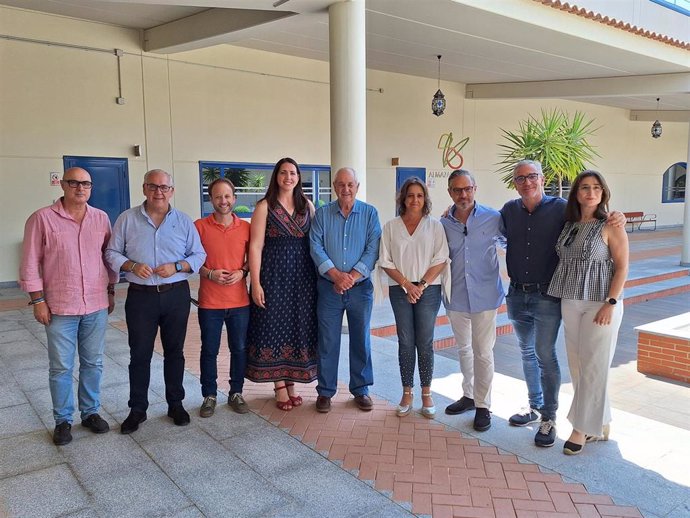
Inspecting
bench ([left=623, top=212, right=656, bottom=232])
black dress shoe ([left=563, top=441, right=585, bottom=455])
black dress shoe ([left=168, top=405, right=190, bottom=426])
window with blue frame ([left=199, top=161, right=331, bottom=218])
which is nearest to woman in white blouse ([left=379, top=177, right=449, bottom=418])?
black dress shoe ([left=563, top=441, right=585, bottom=455])

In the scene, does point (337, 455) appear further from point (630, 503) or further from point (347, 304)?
point (630, 503)

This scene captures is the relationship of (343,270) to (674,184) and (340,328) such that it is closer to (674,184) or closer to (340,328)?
(340,328)

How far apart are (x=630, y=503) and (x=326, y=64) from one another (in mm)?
10747

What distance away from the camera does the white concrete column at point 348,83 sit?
19.2 ft

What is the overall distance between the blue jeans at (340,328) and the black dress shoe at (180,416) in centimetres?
90

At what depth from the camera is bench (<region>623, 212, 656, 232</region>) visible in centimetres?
1993

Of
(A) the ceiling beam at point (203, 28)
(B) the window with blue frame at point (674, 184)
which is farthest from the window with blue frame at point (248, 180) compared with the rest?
(B) the window with blue frame at point (674, 184)

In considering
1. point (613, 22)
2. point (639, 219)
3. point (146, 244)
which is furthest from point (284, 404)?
point (639, 219)

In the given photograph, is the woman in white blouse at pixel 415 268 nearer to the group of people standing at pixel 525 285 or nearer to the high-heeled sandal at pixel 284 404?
the group of people standing at pixel 525 285

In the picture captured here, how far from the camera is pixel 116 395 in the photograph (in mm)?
4133

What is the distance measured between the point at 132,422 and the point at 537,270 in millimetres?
2673

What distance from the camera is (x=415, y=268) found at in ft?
11.6

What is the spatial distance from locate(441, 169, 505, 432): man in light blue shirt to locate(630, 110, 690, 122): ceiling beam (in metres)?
19.1

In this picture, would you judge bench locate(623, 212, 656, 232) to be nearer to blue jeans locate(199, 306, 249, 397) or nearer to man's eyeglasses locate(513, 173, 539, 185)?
man's eyeglasses locate(513, 173, 539, 185)
